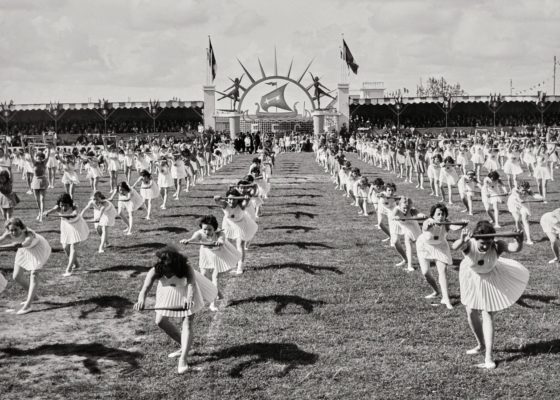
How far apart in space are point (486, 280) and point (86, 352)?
452cm

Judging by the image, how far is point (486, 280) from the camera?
6.80 m

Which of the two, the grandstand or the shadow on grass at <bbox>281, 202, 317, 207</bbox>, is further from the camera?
the grandstand

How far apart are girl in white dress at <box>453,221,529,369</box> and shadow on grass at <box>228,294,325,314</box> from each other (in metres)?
2.60

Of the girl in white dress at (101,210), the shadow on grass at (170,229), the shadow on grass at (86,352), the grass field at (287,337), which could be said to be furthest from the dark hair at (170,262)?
the shadow on grass at (170,229)

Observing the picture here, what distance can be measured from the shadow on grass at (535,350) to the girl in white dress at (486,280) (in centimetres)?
35

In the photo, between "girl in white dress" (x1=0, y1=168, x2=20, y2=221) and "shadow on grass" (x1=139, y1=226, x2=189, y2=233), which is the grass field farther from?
"shadow on grass" (x1=139, y1=226, x2=189, y2=233)

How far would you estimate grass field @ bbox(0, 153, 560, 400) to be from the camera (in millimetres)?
6344

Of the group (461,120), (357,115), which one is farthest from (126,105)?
(461,120)

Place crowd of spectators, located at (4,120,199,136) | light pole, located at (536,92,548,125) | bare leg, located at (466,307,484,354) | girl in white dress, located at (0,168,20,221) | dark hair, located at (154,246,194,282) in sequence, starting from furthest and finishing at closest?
crowd of spectators, located at (4,120,199,136) < light pole, located at (536,92,548,125) < girl in white dress, located at (0,168,20,221) < bare leg, located at (466,307,484,354) < dark hair, located at (154,246,194,282)

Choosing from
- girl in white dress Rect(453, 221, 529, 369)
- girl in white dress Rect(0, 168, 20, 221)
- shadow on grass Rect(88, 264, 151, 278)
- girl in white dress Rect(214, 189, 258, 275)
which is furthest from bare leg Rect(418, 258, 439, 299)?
girl in white dress Rect(0, 168, 20, 221)

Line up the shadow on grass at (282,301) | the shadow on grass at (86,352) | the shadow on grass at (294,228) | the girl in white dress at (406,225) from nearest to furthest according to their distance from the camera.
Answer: the shadow on grass at (86,352) → the shadow on grass at (282,301) → the girl in white dress at (406,225) → the shadow on grass at (294,228)

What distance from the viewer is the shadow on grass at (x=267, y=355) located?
6855mm

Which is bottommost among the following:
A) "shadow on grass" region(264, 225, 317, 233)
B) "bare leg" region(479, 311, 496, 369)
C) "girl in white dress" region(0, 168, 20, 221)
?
"shadow on grass" region(264, 225, 317, 233)

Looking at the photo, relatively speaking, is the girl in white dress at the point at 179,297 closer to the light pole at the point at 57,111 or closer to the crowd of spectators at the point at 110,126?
the crowd of spectators at the point at 110,126
